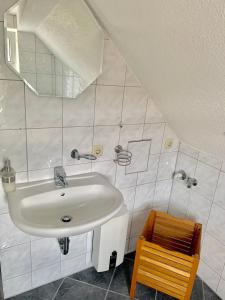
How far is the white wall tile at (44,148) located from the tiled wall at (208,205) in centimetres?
101

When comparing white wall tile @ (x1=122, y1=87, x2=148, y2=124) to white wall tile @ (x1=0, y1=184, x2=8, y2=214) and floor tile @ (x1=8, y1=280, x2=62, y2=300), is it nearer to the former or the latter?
white wall tile @ (x1=0, y1=184, x2=8, y2=214)

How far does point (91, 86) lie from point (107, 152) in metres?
0.45

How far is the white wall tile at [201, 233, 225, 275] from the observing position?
1.77 m

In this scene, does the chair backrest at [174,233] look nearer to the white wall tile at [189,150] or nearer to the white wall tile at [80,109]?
the white wall tile at [189,150]

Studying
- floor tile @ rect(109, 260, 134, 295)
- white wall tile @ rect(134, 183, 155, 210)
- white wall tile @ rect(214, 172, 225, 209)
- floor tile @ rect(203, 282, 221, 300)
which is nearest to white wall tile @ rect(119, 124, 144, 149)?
white wall tile @ rect(134, 183, 155, 210)

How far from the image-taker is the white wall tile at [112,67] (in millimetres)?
1455

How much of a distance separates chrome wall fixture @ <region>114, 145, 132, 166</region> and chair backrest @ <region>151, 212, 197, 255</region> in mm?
474

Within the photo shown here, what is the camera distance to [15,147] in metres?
1.37

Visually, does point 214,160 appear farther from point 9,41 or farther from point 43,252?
point 9,41

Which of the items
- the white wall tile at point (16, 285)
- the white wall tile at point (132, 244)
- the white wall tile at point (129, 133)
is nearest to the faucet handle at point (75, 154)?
the white wall tile at point (129, 133)

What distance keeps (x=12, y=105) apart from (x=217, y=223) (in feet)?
5.01

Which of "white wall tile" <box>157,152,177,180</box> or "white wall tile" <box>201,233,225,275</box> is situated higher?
"white wall tile" <box>157,152,177,180</box>

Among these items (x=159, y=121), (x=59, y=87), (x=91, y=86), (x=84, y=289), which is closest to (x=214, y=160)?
(x=159, y=121)

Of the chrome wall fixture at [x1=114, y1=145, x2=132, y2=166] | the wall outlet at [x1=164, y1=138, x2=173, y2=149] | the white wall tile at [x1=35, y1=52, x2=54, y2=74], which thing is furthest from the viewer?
the wall outlet at [x1=164, y1=138, x2=173, y2=149]
